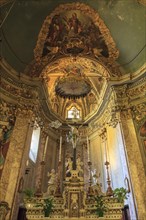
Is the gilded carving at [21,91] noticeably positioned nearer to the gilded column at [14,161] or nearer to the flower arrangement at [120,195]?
the gilded column at [14,161]

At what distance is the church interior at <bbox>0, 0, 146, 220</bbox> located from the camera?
7488 mm

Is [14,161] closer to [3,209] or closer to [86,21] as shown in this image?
[3,209]

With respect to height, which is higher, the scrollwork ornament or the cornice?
the cornice

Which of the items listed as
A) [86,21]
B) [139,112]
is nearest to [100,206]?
[139,112]

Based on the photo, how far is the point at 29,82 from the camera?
10602 mm

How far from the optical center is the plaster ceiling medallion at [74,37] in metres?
11.8

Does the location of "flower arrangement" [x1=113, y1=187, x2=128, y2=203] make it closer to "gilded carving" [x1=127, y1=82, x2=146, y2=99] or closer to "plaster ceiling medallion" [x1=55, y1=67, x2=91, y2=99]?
"gilded carving" [x1=127, y1=82, x2=146, y2=99]

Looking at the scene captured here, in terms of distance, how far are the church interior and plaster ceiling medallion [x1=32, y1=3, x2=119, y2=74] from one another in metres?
0.05

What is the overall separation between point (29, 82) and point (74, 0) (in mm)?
5573

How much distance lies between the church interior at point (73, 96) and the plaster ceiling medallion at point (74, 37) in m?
0.05

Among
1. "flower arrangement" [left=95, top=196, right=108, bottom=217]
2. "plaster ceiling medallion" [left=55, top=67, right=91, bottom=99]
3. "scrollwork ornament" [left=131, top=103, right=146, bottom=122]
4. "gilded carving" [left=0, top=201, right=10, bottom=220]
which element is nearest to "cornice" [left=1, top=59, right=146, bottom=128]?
"scrollwork ornament" [left=131, top=103, right=146, bottom=122]

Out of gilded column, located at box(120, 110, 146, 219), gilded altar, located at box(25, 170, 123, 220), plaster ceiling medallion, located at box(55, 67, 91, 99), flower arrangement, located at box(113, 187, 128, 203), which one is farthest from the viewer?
plaster ceiling medallion, located at box(55, 67, 91, 99)

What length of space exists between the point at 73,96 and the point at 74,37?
11.6 feet

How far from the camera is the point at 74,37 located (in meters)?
12.3
